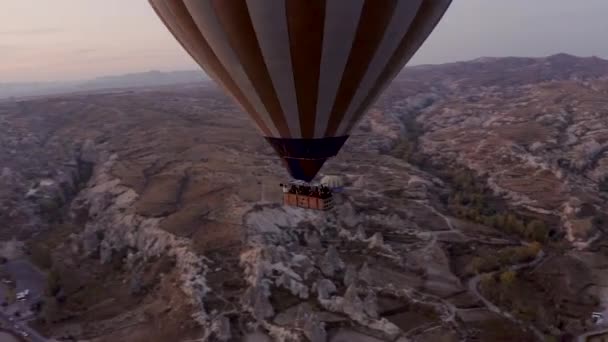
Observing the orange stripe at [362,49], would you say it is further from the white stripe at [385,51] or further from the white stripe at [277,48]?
the white stripe at [277,48]

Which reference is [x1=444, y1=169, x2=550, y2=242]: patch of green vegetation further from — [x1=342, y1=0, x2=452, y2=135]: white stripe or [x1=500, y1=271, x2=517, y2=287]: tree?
[x1=342, y1=0, x2=452, y2=135]: white stripe

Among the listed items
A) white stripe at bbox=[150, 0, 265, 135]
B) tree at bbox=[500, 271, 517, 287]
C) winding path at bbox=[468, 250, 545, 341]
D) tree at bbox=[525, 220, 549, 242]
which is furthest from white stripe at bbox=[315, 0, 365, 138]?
tree at bbox=[525, 220, 549, 242]

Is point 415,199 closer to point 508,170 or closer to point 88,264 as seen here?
point 508,170

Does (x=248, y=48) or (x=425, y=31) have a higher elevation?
(x=425, y=31)

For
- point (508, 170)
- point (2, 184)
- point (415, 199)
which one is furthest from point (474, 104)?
point (2, 184)

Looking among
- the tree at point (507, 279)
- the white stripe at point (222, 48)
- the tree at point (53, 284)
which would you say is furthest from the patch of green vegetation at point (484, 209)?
the white stripe at point (222, 48)

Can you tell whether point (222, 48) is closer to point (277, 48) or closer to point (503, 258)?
point (277, 48)

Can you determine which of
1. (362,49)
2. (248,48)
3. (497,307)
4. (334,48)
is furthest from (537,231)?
(248,48)
